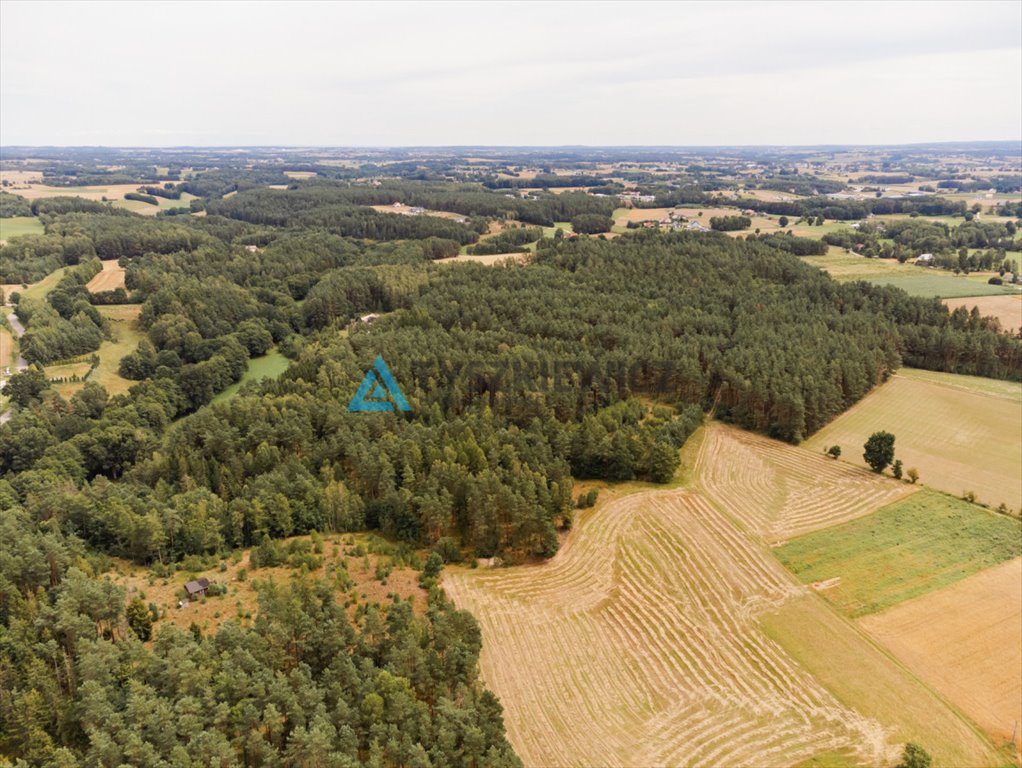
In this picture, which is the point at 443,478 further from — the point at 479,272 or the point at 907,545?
the point at 479,272

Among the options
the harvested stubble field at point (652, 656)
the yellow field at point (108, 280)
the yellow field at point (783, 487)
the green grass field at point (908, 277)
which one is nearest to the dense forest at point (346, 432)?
the harvested stubble field at point (652, 656)

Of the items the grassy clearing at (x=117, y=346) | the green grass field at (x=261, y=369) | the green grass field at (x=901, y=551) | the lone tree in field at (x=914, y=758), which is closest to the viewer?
the lone tree in field at (x=914, y=758)

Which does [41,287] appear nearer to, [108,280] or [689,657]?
[108,280]

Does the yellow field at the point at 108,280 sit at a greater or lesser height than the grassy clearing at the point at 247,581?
greater

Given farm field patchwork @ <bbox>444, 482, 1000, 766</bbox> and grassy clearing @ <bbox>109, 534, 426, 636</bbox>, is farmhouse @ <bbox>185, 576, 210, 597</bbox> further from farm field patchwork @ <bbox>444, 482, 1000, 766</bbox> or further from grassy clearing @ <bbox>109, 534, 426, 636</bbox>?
farm field patchwork @ <bbox>444, 482, 1000, 766</bbox>

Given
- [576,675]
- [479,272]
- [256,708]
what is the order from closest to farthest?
[256,708], [576,675], [479,272]

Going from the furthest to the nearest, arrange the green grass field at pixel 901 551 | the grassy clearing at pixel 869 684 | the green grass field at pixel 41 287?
the green grass field at pixel 41 287, the green grass field at pixel 901 551, the grassy clearing at pixel 869 684

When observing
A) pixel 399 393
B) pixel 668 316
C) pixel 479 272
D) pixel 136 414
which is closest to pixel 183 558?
pixel 399 393

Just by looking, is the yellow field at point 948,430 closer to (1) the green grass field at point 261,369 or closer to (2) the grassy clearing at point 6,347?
(1) the green grass field at point 261,369
